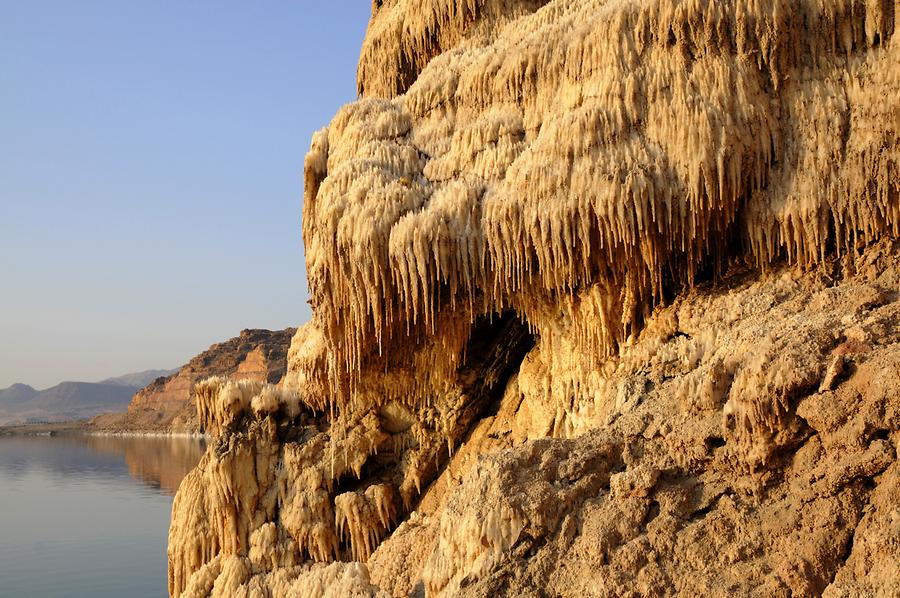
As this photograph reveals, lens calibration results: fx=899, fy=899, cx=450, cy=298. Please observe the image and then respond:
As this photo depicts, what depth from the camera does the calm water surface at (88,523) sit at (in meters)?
30.6

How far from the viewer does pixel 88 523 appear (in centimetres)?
4344

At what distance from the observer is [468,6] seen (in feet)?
52.6

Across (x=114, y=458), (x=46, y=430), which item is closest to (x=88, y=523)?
(x=114, y=458)

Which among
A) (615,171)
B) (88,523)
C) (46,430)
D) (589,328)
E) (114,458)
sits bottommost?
(114,458)

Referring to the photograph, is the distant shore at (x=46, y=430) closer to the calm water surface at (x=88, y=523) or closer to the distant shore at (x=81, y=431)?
the distant shore at (x=81, y=431)

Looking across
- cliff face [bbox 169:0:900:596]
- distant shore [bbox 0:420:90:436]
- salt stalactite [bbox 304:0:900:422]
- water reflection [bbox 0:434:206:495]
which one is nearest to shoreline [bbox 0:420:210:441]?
distant shore [bbox 0:420:90:436]

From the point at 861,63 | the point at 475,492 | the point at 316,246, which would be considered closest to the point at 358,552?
the point at 316,246

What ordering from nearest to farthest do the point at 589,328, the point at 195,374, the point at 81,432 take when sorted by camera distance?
the point at 589,328 < the point at 195,374 < the point at 81,432

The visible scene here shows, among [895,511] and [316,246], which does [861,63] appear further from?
[316,246]

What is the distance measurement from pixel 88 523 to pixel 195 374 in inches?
3336

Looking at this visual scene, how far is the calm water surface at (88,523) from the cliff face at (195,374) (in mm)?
23777

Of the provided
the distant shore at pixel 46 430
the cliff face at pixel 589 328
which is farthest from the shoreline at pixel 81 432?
the cliff face at pixel 589 328

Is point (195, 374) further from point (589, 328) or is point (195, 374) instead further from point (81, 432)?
point (589, 328)

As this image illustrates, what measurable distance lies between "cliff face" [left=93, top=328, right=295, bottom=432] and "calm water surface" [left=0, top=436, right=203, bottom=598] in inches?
936
